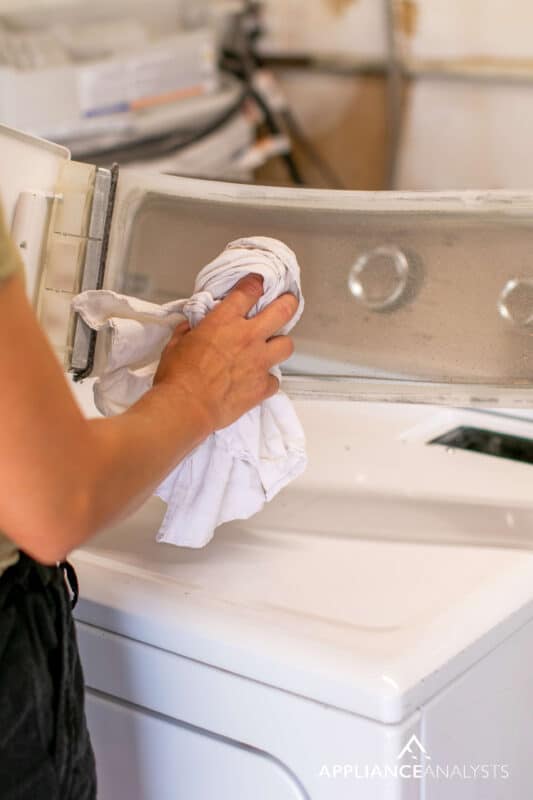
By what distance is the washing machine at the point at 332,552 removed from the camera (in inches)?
34.8

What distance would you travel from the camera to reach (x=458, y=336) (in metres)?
1.08

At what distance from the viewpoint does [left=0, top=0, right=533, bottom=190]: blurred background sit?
1.98 meters

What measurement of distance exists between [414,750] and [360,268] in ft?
1.58

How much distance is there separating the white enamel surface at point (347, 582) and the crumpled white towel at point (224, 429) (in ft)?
0.20

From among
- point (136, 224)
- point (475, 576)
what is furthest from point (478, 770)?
point (136, 224)

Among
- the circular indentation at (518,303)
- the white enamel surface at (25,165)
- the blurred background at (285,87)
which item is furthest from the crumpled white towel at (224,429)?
the blurred background at (285,87)

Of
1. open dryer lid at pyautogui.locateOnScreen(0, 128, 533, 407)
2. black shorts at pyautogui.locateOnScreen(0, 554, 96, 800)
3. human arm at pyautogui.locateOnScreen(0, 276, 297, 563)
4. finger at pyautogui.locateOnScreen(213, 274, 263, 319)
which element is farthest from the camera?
open dryer lid at pyautogui.locateOnScreen(0, 128, 533, 407)

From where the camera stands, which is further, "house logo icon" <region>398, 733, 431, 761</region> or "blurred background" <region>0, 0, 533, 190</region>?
"blurred background" <region>0, 0, 533, 190</region>

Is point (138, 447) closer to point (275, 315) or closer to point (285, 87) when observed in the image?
point (275, 315)

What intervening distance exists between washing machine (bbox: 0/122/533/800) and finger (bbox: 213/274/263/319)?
Answer: 150 millimetres

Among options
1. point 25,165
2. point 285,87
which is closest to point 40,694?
point 25,165

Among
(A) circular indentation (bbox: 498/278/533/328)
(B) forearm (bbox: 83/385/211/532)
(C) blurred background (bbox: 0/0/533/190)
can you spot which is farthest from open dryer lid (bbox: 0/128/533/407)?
(C) blurred background (bbox: 0/0/533/190)

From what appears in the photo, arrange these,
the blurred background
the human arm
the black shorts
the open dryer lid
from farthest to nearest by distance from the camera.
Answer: the blurred background, the open dryer lid, the black shorts, the human arm
